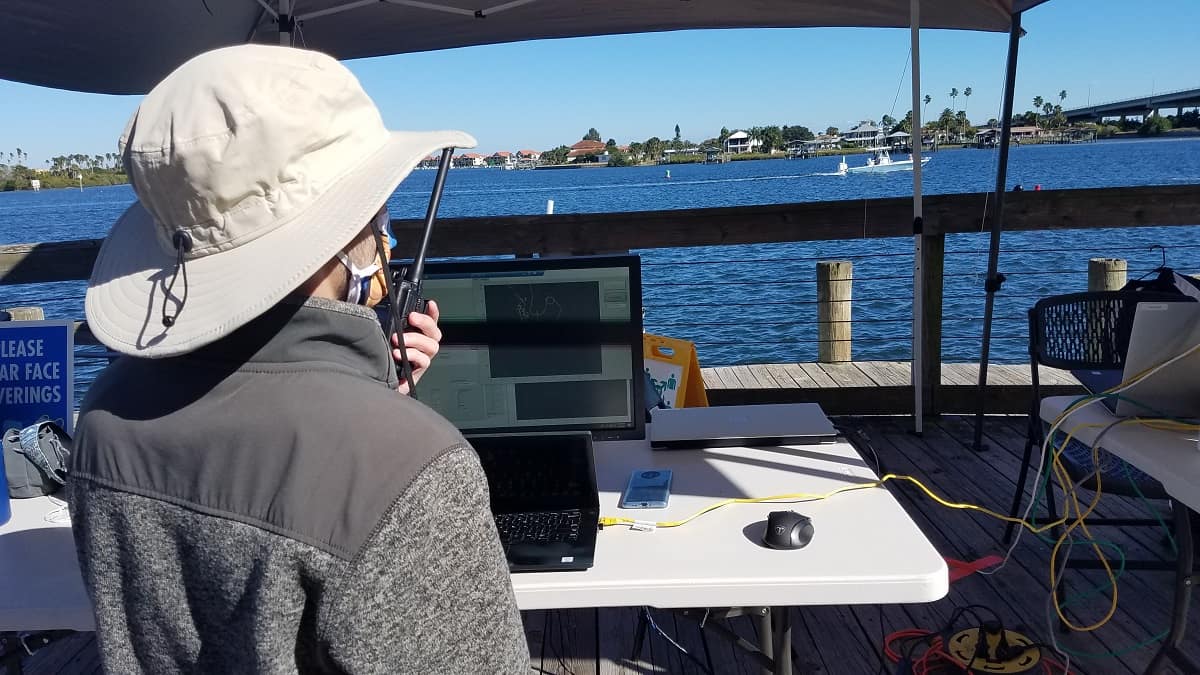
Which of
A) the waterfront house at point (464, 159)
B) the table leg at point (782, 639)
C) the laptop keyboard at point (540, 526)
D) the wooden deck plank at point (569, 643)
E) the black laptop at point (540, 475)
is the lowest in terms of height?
the wooden deck plank at point (569, 643)

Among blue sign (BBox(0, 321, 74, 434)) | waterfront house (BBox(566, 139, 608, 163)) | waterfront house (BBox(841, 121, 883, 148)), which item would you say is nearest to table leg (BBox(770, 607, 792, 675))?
blue sign (BBox(0, 321, 74, 434))

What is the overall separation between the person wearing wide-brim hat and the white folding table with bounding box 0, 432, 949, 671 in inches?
19.9

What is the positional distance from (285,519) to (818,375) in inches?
166

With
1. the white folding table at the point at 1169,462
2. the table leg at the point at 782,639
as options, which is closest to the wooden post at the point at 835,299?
the white folding table at the point at 1169,462

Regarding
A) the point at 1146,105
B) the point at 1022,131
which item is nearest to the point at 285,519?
the point at 1146,105

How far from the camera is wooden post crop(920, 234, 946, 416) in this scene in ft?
12.6

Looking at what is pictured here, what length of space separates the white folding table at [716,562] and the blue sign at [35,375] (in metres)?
0.26

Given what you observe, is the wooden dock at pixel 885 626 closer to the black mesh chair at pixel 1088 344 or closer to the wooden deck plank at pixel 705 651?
the wooden deck plank at pixel 705 651

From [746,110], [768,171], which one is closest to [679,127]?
[746,110]

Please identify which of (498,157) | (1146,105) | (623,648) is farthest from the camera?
(498,157)

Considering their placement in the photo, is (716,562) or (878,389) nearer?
(716,562)

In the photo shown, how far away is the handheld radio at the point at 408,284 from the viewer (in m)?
0.93

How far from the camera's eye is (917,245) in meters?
3.72

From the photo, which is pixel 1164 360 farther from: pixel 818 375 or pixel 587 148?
pixel 587 148
